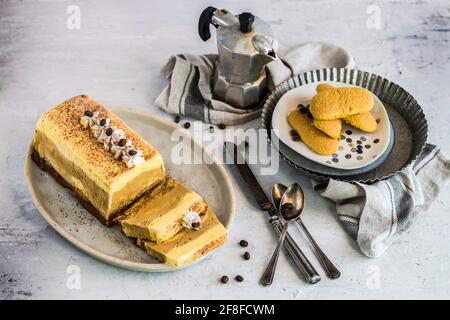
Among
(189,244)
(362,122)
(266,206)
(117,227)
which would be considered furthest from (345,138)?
(117,227)

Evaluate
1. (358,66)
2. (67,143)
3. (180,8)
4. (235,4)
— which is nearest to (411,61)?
(358,66)

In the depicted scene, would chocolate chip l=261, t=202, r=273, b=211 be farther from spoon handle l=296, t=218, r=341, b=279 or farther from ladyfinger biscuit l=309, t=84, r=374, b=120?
ladyfinger biscuit l=309, t=84, r=374, b=120

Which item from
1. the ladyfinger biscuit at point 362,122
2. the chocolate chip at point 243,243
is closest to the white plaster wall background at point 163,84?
the chocolate chip at point 243,243

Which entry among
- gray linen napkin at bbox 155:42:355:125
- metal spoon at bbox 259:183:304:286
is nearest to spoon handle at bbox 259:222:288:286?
metal spoon at bbox 259:183:304:286

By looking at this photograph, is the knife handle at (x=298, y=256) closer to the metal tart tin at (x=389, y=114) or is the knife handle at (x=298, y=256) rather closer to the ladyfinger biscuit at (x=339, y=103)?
the metal tart tin at (x=389, y=114)

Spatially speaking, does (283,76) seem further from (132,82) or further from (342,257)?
(342,257)

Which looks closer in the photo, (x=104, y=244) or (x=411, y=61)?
(x=104, y=244)

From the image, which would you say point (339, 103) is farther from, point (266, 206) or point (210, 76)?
point (210, 76)

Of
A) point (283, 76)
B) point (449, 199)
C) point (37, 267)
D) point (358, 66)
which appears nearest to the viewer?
point (37, 267)
